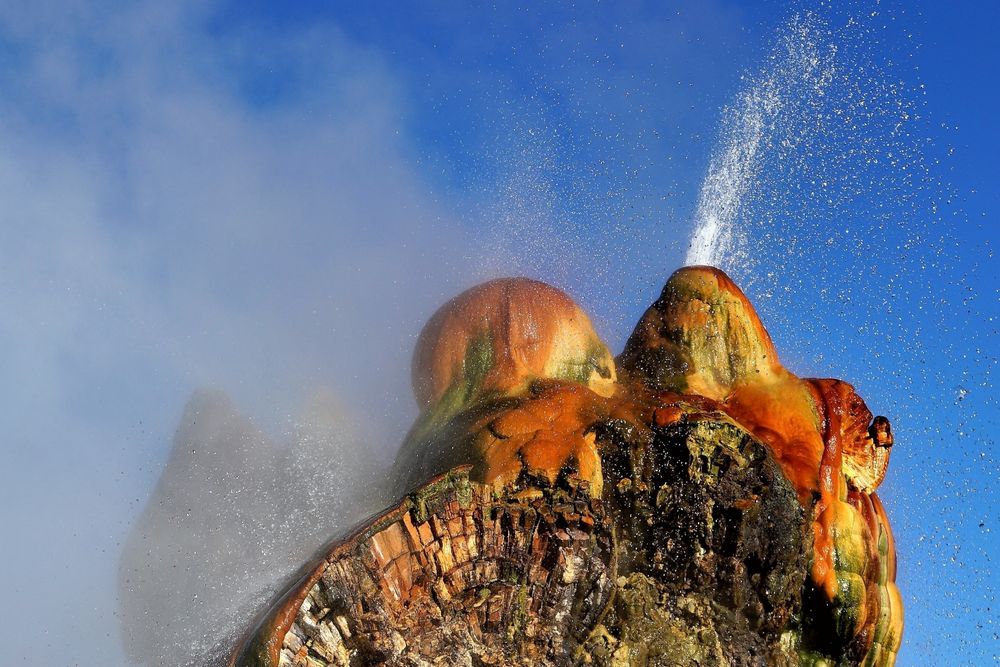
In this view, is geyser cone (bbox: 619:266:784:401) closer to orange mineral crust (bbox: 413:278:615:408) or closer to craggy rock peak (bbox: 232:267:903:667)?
craggy rock peak (bbox: 232:267:903:667)

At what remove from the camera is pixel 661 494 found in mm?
6953

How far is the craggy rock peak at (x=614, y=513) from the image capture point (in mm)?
5840

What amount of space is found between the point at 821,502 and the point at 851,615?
999 mm

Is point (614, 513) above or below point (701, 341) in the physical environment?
below

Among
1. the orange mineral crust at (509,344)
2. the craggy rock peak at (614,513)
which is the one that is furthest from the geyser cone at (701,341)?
the orange mineral crust at (509,344)

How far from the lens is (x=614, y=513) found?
269 inches

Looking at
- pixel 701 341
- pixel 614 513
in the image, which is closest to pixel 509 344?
pixel 701 341

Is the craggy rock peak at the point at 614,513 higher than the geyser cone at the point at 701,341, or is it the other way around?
the geyser cone at the point at 701,341

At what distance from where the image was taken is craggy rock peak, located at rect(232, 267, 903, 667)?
5.84 meters

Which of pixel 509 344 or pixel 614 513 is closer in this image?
pixel 614 513

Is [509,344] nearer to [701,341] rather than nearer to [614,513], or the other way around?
[701,341]

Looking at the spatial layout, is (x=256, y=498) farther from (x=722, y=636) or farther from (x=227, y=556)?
(x=722, y=636)

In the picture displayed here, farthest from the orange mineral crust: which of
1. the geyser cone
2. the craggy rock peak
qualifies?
the geyser cone

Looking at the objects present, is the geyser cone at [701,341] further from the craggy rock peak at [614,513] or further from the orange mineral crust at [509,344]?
the orange mineral crust at [509,344]
